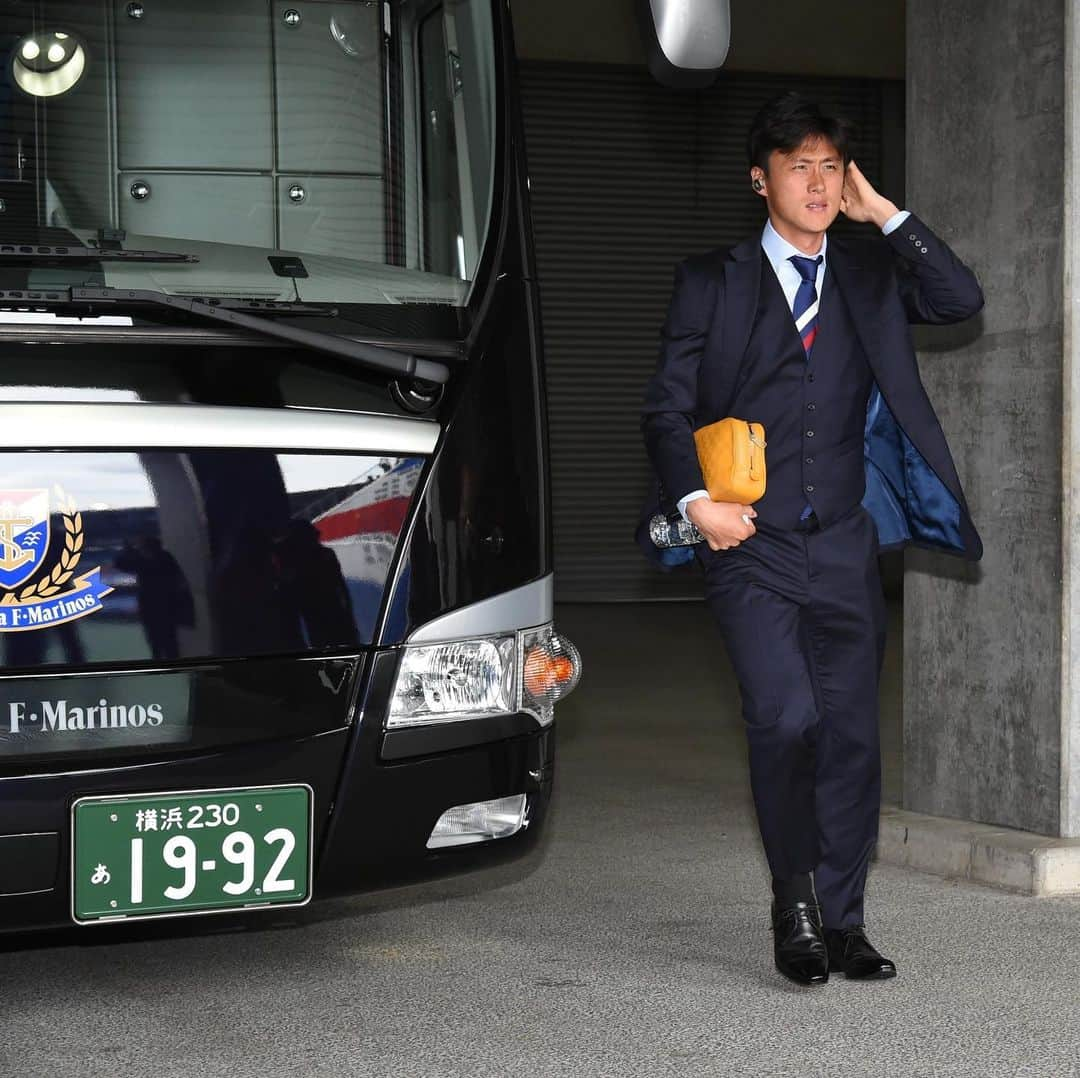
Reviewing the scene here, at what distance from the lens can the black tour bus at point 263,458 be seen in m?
3.24

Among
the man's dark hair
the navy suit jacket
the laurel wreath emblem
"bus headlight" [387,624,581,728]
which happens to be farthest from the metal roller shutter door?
the laurel wreath emblem

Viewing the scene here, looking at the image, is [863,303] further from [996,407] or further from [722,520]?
[996,407]

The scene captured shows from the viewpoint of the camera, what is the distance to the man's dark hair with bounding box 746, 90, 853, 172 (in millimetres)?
3859

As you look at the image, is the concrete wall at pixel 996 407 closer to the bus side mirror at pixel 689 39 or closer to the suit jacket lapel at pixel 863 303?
the suit jacket lapel at pixel 863 303

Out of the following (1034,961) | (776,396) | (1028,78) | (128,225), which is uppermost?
(1028,78)

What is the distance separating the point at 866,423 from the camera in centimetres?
404

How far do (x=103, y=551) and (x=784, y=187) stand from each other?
169 cm

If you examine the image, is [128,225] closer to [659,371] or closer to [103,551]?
[103,551]

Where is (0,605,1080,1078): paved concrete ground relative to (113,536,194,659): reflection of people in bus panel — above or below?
below

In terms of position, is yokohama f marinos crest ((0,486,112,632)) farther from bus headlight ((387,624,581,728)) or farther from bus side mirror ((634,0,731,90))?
bus side mirror ((634,0,731,90))

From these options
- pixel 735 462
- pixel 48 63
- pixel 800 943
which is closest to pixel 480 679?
pixel 735 462

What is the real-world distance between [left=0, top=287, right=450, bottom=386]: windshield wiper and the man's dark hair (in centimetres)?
103

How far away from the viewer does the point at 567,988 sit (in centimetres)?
388

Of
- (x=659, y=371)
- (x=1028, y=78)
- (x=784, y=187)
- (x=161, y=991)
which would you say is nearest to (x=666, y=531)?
(x=659, y=371)
